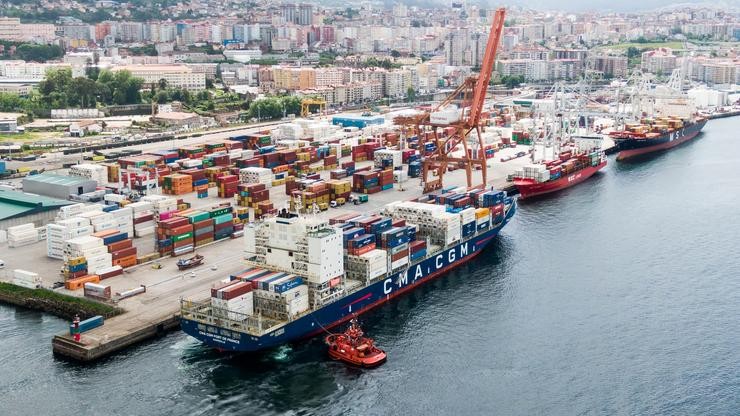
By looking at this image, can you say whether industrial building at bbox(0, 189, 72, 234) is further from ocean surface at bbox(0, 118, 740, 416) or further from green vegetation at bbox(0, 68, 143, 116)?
green vegetation at bbox(0, 68, 143, 116)

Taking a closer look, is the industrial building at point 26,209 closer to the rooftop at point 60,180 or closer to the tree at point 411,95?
the rooftop at point 60,180

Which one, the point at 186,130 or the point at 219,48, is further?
the point at 219,48

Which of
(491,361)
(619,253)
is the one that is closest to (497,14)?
(619,253)

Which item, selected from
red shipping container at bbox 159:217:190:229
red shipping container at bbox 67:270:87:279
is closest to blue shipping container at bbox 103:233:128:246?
red shipping container at bbox 159:217:190:229

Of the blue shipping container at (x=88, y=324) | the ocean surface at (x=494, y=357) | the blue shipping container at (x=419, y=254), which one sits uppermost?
the blue shipping container at (x=419, y=254)

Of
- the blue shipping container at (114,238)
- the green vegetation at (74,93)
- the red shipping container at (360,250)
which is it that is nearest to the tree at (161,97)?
the green vegetation at (74,93)

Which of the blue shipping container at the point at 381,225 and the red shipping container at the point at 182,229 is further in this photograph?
the red shipping container at the point at 182,229

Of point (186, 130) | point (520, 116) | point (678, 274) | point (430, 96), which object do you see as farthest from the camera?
point (430, 96)

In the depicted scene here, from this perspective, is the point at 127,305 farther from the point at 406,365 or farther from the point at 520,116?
the point at 520,116
